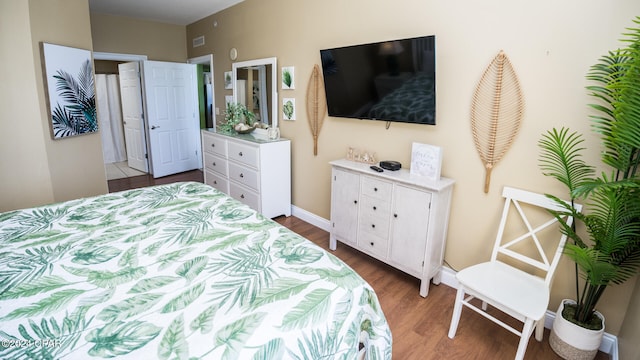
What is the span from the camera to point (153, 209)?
2.00m

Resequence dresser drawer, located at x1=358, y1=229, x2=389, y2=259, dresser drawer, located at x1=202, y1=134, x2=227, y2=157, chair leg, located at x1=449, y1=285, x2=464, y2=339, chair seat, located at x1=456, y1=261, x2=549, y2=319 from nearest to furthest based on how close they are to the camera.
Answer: chair seat, located at x1=456, y1=261, x2=549, y2=319 < chair leg, located at x1=449, y1=285, x2=464, y2=339 < dresser drawer, located at x1=358, y1=229, x2=389, y2=259 < dresser drawer, located at x1=202, y1=134, x2=227, y2=157

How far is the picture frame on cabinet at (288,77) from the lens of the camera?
142 inches

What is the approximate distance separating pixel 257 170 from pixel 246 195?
43 cm

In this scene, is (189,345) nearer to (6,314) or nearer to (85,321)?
(85,321)

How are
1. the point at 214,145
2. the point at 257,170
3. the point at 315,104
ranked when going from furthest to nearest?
the point at 214,145
the point at 257,170
the point at 315,104

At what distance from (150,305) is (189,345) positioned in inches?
10.7

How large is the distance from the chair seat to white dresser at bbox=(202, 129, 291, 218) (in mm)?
2344

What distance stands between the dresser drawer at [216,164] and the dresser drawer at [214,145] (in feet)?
0.23

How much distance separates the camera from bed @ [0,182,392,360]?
0.97 m

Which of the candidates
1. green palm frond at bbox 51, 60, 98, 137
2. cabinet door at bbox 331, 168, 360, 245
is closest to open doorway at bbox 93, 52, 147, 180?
green palm frond at bbox 51, 60, 98, 137

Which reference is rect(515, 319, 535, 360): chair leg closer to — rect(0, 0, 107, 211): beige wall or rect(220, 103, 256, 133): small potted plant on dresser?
rect(220, 103, 256, 133): small potted plant on dresser

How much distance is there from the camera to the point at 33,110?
2.76m

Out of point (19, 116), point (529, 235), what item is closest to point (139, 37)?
point (19, 116)

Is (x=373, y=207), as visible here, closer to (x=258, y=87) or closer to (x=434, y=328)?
(x=434, y=328)
